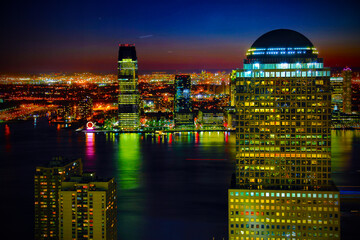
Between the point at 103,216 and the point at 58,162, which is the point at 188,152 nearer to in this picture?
the point at 58,162

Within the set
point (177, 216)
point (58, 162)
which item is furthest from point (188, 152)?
point (58, 162)

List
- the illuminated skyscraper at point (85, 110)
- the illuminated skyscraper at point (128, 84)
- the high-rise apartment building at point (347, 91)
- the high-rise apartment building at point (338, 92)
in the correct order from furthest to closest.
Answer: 1. the illuminated skyscraper at point (85, 110)
2. the high-rise apartment building at point (338, 92)
3. the high-rise apartment building at point (347, 91)
4. the illuminated skyscraper at point (128, 84)

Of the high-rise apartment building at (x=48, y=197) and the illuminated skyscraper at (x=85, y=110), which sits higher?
the illuminated skyscraper at (x=85, y=110)

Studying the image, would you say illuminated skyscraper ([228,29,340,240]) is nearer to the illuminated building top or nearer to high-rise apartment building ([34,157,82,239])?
the illuminated building top

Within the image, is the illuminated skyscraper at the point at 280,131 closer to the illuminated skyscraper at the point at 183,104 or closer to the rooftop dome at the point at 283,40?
the rooftop dome at the point at 283,40

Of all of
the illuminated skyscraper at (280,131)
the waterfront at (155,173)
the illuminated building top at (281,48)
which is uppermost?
the illuminated building top at (281,48)

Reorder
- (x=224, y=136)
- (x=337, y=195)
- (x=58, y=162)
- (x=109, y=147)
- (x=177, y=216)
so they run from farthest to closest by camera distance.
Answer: (x=224, y=136) < (x=109, y=147) < (x=177, y=216) < (x=58, y=162) < (x=337, y=195)

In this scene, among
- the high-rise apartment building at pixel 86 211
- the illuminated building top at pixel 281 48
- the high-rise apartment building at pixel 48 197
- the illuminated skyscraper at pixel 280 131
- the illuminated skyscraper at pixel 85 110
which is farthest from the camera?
the illuminated skyscraper at pixel 85 110

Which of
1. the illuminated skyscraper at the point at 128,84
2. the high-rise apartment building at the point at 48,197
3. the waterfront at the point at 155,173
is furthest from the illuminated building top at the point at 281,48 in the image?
the illuminated skyscraper at the point at 128,84
